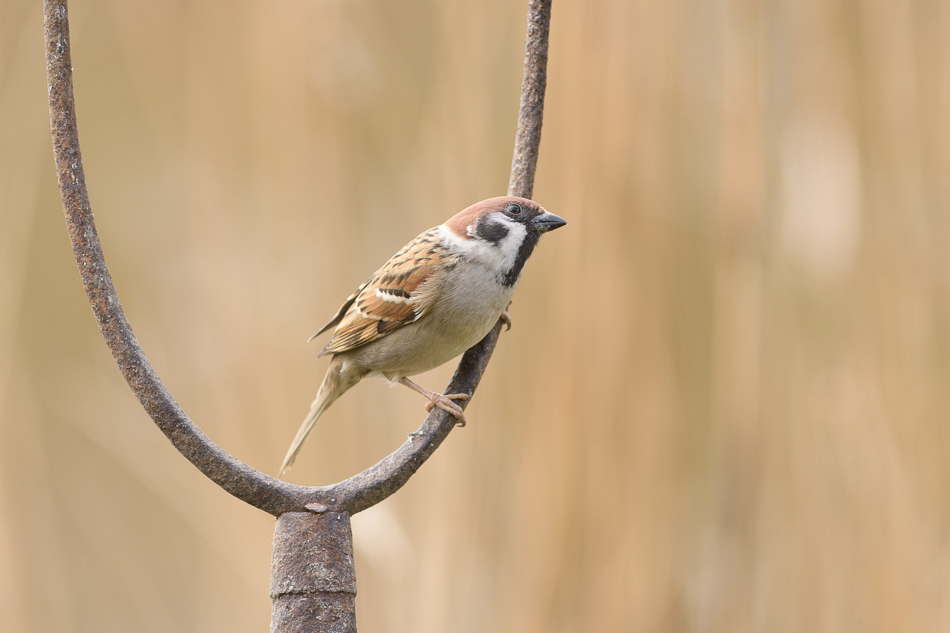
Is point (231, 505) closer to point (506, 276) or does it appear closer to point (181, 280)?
point (181, 280)

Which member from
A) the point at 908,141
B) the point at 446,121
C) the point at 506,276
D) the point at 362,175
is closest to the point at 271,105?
the point at 362,175

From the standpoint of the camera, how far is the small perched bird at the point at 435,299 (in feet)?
3.93

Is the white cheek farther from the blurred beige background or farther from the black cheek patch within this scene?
the blurred beige background

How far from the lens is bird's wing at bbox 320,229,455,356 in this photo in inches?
54.0

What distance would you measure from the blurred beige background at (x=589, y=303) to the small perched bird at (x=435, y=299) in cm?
40

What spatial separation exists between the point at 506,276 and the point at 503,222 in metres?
0.09

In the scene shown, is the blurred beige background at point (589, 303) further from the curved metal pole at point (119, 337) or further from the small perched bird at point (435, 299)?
the curved metal pole at point (119, 337)

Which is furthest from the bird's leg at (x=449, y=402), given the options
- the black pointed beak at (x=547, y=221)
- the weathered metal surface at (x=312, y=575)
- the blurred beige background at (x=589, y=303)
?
the blurred beige background at (x=589, y=303)

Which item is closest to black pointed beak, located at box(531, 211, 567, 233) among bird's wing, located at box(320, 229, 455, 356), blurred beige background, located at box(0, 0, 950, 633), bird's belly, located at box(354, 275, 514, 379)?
bird's belly, located at box(354, 275, 514, 379)

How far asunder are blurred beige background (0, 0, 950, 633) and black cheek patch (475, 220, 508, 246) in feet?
1.63

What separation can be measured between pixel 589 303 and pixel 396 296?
1.53 ft

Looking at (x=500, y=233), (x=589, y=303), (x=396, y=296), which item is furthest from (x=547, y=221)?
(x=589, y=303)

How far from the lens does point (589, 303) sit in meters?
1.74

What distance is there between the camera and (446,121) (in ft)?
6.15
